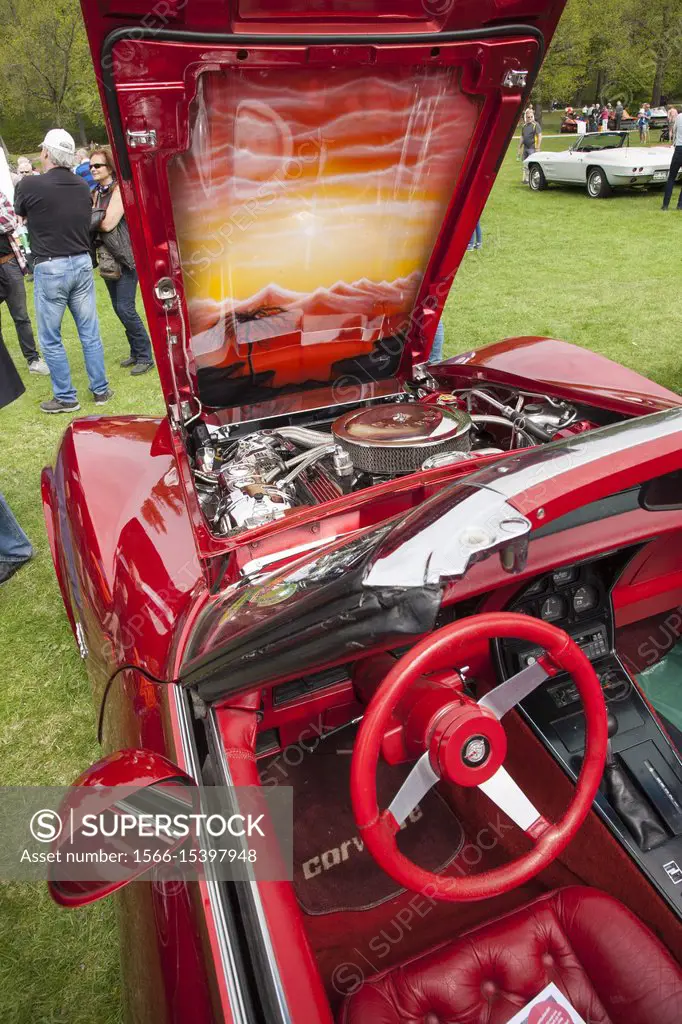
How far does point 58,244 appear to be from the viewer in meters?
5.37

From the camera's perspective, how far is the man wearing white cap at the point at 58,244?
17.4 feet

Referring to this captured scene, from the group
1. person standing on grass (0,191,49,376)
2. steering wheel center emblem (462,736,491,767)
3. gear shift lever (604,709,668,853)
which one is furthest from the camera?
person standing on grass (0,191,49,376)

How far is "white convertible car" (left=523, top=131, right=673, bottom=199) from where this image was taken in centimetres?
1220

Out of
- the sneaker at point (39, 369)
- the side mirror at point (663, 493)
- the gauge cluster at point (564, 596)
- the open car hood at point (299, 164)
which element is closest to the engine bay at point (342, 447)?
the open car hood at point (299, 164)

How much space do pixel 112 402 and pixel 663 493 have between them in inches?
208

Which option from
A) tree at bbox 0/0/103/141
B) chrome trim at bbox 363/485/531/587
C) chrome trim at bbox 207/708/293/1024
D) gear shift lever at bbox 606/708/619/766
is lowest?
gear shift lever at bbox 606/708/619/766

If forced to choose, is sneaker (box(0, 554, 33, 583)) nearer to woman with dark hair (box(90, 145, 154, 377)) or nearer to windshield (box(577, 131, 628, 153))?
woman with dark hair (box(90, 145, 154, 377))

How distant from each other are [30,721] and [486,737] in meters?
2.33

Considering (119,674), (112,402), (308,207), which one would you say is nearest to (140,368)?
(112,402)

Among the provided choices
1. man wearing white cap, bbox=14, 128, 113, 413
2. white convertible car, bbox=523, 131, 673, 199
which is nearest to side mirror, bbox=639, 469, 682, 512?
man wearing white cap, bbox=14, 128, 113, 413

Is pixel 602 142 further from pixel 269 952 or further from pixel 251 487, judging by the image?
pixel 269 952

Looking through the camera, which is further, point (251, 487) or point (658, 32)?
point (658, 32)

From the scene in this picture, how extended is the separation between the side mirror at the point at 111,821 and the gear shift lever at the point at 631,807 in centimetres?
126

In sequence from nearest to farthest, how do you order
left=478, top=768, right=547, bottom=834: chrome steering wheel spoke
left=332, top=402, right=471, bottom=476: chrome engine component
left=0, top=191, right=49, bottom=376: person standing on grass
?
left=478, top=768, right=547, bottom=834: chrome steering wheel spoke < left=332, top=402, right=471, bottom=476: chrome engine component < left=0, top=191, right=49, bottom=376: person standing on grass
